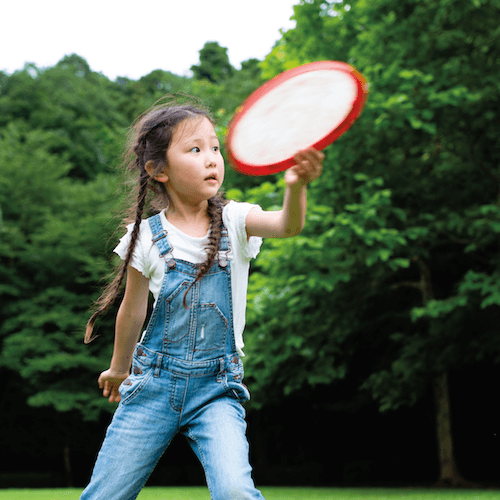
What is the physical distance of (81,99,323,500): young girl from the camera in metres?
2.08

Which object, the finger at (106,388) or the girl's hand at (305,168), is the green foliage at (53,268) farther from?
the girl's hand at (305,168)

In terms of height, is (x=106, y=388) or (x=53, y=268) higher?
(x=53, y=268)

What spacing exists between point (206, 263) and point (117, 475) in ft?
2.58

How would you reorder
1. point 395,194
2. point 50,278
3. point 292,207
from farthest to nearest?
point 50,278 < point 395,194 < point 292,207

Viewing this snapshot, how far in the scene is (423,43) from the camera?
1053 cm

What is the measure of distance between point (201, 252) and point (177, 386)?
488 mm

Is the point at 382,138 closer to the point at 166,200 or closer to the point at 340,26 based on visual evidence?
the point at 340,26

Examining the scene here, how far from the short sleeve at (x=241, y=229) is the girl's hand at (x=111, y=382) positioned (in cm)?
74

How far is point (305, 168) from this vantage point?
1.93 m

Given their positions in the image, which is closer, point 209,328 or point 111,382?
point 209,328

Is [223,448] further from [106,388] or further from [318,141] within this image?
→ [318,141]

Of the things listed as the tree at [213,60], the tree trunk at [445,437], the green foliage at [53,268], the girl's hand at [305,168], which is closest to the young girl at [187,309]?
the girl's hand at [305,168]

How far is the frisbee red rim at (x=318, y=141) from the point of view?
1.96 meters

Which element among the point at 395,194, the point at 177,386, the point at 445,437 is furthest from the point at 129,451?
the point at 445,437
